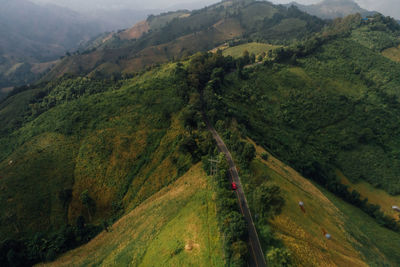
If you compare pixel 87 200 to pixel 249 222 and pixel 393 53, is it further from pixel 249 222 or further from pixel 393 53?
pixel 393 53

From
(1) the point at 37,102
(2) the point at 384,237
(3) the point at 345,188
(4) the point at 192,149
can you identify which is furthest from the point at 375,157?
(1) the point at 37,102

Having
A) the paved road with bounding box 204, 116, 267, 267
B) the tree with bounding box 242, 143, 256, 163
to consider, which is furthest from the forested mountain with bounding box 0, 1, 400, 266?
the paved road with bounding box 204, 116, 267, 267

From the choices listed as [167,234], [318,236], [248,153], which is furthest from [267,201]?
[167,234]

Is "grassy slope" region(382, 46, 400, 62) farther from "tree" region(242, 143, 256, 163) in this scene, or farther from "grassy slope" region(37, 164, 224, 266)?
"grassy slope" region(37, 164, 224, 266)

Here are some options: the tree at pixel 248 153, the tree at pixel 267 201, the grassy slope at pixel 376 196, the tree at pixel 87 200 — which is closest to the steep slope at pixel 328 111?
the grassy slope at pixel 376 196

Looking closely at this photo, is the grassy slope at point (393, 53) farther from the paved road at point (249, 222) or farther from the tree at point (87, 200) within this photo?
the tree at point (87, 200)

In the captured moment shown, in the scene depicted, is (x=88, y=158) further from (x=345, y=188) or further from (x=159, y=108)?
(x=345, y=188)
